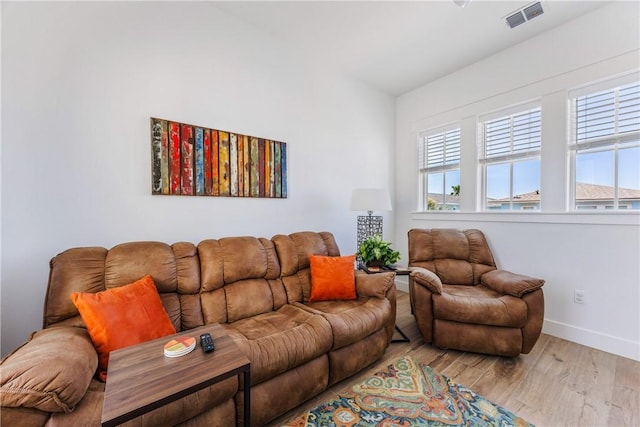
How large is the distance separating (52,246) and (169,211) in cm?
71

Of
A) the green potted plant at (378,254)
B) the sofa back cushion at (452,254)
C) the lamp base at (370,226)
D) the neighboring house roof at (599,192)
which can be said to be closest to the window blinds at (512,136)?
the neighboring house roof at (599,192)

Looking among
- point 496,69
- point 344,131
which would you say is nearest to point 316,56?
point 344,131

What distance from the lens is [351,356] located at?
180 cm

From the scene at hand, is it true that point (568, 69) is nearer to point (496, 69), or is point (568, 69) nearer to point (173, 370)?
point (496, 69)

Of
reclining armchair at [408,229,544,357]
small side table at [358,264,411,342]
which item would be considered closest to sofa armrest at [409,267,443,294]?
reclining armchair at [408,229,544,357]

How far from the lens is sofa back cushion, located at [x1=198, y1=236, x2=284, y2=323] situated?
185 cm

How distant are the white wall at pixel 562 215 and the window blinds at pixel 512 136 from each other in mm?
121

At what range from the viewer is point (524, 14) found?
230 centimetres

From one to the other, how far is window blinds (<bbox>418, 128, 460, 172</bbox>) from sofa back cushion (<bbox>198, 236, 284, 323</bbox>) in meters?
2.73

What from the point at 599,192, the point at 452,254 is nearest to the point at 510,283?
the point at 452,254

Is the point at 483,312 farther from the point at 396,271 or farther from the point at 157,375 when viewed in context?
the point at 157,375

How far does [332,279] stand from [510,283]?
5.02ft

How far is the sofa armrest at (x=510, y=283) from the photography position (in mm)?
2074

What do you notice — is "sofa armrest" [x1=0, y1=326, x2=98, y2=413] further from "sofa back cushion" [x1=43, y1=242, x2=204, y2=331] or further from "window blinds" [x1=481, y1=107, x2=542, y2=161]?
"window blinds" [x1=481, y1=107, x2=542, y2=161]
